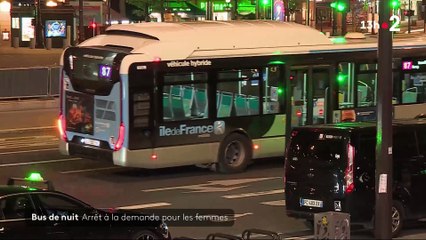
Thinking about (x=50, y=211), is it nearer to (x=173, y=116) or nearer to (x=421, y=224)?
(x=421, y=224)

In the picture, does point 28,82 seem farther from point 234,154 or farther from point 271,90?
point 234,154

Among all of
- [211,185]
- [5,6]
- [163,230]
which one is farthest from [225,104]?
[5,6]

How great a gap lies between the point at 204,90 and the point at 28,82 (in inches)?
643

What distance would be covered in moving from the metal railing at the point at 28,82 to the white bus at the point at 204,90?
14523 mm

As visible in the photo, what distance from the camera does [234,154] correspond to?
1897 cm

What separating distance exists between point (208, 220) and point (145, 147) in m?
3.91

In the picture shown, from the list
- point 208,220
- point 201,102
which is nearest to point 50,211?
point 208,220

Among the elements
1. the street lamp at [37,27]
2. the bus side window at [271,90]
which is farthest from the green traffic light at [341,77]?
the street lamp at [37,27]

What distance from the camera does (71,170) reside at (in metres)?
19.2

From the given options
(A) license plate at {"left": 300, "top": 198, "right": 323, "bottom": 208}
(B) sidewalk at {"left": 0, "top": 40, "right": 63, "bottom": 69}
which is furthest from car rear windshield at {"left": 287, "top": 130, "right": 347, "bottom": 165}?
(B) sidewalk at {"left": 0, "top": 40, "right": 63, "bottom": 69}

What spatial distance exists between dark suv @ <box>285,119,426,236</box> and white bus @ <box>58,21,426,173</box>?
5.14 m

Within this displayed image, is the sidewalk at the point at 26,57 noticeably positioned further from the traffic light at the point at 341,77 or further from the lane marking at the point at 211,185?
the lane marking at the point at 211,185

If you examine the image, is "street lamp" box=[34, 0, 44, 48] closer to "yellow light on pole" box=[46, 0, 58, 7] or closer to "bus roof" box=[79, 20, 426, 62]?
"yellow light on pole" box=[46, 0, 58, 7]

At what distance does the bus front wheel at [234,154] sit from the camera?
1872 centimetres
